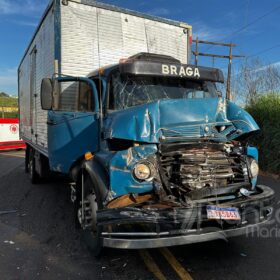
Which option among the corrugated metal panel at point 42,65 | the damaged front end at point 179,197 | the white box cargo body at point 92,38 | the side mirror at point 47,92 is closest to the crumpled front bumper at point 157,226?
the damaged front end at point 179,197

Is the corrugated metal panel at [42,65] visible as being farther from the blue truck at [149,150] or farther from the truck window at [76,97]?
the truck window at [76,97]

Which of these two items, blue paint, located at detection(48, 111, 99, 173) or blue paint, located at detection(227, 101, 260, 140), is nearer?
blue paint, located at detection(227, 101, 260, 140)

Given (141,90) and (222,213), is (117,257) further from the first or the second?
(141,90)

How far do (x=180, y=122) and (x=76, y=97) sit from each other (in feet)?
7.43

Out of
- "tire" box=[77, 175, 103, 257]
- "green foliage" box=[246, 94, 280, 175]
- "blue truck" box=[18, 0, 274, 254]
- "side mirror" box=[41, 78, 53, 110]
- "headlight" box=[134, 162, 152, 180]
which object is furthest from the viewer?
"green foliage" box=[246, 94, 280, 175]

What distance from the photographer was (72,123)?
4.90 metres

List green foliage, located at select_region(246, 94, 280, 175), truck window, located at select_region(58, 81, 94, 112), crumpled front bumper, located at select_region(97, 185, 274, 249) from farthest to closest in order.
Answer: green foliage, located at select_region(246, 94, 280, 175) → truck window, located at select_region(58, 81, 94, 112) → crumpled front bumper, located at select_region(97, 185, 274, 249)

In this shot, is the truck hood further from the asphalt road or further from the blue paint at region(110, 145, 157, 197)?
the asphalt road

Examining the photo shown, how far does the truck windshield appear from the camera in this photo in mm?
4355

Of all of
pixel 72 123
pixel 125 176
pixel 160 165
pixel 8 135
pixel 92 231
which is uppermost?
pixel 72 123

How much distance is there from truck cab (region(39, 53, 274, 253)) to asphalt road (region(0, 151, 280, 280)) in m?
0.36

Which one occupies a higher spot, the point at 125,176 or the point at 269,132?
the point at 269,132

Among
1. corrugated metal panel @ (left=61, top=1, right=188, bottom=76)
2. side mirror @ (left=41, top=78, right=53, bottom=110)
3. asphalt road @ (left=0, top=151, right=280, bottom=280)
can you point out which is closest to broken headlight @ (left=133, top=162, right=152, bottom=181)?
→ asphalt road @ (left=0, top=151, right=280, bottom=280)

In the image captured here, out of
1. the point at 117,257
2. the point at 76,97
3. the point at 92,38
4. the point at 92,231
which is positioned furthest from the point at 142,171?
the point at 92,38
